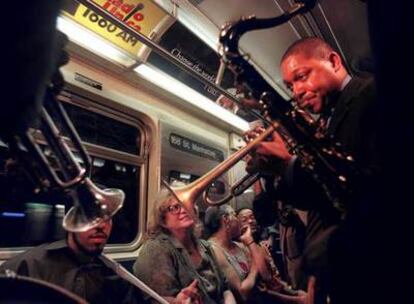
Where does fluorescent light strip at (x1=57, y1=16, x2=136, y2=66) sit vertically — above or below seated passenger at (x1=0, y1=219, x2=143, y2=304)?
above

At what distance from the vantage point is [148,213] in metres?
3.85

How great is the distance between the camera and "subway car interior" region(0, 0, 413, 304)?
2.73 feet

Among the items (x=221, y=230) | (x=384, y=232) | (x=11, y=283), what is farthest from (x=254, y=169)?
(x=221, y=230)

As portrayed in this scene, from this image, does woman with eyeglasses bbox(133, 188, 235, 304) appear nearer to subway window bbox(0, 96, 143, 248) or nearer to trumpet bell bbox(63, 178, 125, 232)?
subway window bbox(0, 96, 143, 248)

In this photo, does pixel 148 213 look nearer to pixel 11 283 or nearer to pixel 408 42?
pixel 11 283

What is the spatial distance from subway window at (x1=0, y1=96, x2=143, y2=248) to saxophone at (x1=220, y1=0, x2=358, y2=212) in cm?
155

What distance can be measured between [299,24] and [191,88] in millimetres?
1478

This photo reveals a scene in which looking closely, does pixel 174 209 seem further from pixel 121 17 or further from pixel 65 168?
pixel 65 168

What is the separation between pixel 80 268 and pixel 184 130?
2468 mm

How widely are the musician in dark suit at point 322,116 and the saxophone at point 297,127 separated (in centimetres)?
6

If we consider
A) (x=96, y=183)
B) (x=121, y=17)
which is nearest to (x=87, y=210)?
(x=96, y=183)

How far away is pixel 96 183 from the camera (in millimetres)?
3320

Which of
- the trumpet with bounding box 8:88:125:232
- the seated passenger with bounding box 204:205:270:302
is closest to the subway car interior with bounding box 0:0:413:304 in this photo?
the trumpet with bounding box 8:88:125:232

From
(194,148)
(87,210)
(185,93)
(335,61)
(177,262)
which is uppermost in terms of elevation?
(185,93)
